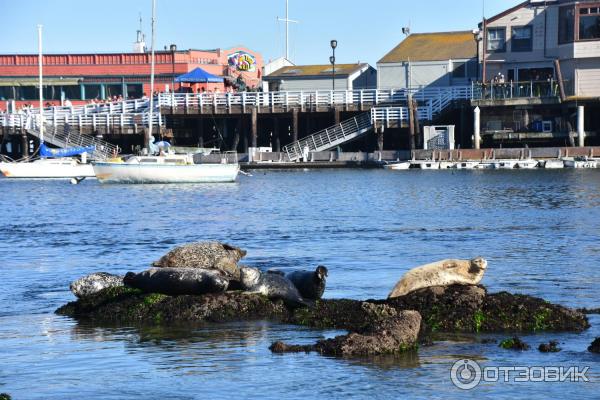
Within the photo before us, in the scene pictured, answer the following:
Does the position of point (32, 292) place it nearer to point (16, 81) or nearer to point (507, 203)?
point (507, 203)

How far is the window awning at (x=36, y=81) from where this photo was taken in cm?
8900

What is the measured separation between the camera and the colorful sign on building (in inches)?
3720

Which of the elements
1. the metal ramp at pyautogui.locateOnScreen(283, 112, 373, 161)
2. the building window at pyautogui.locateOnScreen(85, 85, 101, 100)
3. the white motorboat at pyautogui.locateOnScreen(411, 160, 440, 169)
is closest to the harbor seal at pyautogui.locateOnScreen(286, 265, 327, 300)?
the white motorboat at pyautogui.locateOnScreen(411, 160, 440, 169)

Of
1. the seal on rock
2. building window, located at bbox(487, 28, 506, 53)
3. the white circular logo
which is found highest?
building window, located at bbox(487, 28, 506, 53)

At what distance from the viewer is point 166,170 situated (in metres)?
57.0

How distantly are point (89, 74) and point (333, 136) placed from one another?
27.4 meters

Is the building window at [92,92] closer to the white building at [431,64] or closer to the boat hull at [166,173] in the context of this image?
the white building at [431,64]

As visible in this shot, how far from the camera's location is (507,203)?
4156cm

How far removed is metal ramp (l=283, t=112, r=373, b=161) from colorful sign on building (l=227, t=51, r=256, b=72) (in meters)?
24.3

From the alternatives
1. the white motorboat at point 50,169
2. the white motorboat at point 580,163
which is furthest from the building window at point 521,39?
the white motorboat at point 50,169

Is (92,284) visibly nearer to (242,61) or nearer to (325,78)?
(325,78)

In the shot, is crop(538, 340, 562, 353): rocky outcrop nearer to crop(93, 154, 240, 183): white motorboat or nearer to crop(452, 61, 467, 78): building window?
crop(93, 154, 240, 183): white motorboat

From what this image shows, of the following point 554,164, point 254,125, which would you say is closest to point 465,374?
point 554,164

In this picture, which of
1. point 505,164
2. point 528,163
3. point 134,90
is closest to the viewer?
point 528,163
